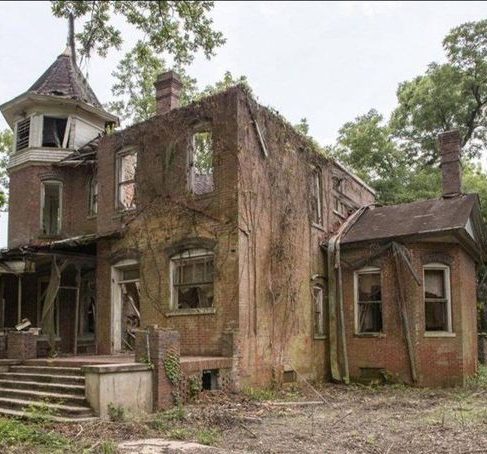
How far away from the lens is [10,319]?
68.9 ft

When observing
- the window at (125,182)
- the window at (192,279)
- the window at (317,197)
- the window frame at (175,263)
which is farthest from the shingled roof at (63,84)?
the window at (192,279)

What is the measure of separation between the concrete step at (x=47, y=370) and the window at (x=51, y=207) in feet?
25.1

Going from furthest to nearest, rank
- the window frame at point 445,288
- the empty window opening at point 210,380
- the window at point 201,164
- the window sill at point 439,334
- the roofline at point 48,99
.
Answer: the roofline at point 48,99 → the window frame at point 445,288 → the window sill at point 439,334 → the window at point 201,164 → the empty window opening at point 210,380

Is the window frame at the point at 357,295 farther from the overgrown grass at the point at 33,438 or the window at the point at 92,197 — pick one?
the overgrown grass at the point at 33,438

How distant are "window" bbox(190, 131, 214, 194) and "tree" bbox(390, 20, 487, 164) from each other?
12.0m

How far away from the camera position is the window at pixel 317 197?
1838cm

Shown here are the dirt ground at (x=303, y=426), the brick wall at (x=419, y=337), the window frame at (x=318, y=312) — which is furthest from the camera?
the window frame at (x=318, y=312)

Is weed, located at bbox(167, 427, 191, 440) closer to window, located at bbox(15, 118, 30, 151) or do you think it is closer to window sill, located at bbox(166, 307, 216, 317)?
window sill, located at bbox(166, 307, 216, 317)

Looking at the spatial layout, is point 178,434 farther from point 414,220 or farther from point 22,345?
point 414,220

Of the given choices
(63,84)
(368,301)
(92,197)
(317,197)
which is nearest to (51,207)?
(92,197)

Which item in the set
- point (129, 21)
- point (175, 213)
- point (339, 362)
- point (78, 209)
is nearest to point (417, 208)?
point (339, 362)

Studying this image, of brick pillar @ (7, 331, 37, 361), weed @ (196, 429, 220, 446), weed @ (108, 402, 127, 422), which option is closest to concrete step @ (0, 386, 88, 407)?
weed @ (108, 402, 127, 422)

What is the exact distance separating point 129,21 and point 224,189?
7.13 m

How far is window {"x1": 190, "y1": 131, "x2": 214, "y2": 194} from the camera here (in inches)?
609
